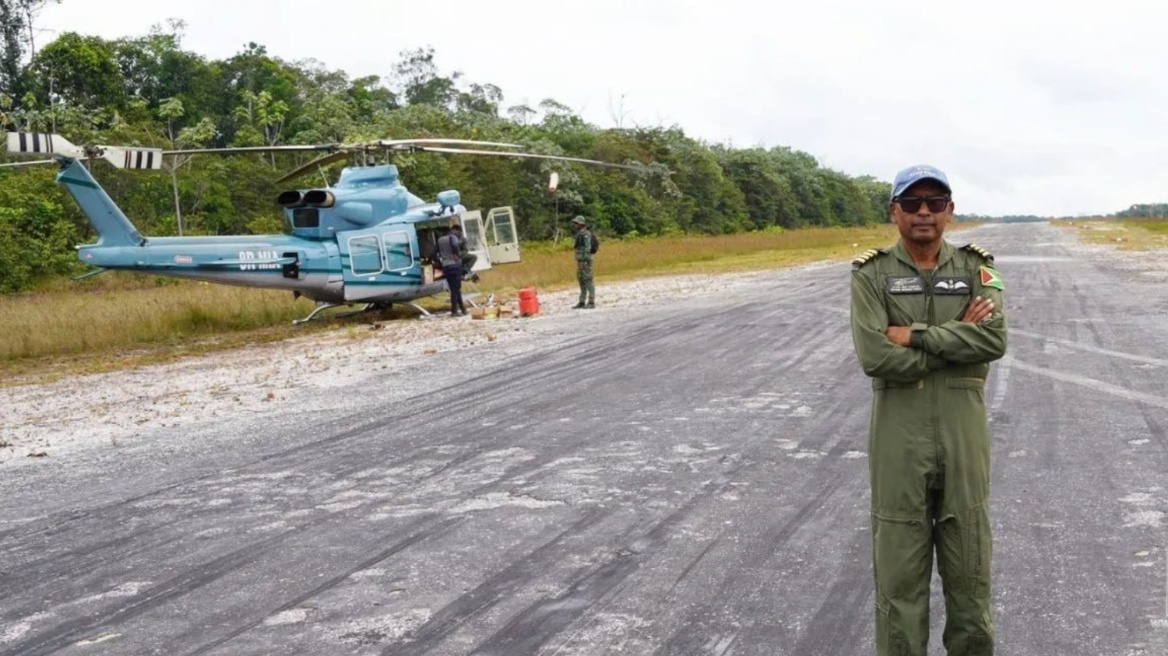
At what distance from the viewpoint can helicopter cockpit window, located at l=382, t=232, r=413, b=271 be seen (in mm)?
20297

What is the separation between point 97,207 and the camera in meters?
17.5

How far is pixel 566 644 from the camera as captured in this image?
174 inches

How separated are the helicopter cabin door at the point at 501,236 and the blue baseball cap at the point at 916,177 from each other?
62.1 ft

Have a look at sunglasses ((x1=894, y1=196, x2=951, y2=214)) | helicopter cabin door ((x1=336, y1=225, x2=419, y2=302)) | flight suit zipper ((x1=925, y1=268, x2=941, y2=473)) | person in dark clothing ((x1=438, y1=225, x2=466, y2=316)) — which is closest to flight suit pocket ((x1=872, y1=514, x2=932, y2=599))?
flight suit zipper ((x1=925, y1=268, x2=941, y2=473))

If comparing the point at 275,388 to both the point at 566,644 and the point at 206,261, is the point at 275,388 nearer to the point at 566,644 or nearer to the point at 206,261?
the point at 206,261

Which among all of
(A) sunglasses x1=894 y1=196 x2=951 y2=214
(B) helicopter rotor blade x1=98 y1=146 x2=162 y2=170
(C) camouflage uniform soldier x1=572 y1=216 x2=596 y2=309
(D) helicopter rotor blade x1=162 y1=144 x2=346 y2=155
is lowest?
(C) camouflage uniform soldier x1=572 y1=216 x2=596 y2=309

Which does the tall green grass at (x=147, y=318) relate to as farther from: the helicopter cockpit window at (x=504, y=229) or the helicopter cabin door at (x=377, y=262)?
the helicopter cockpit window at (x=504, y=229)

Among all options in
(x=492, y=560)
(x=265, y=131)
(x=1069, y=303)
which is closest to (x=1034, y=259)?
(x=1069, y=303)

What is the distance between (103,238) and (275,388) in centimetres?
735

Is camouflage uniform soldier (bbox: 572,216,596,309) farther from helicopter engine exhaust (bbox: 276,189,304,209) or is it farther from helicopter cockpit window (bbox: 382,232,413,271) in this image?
helicopter engine exhaust (bbox: 276,189,304,209)

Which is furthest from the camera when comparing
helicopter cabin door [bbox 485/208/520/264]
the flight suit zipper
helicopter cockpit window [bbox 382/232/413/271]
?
helicopter cabin door [bbox 485/208/520/264]

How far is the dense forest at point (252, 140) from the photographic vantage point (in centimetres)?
3600

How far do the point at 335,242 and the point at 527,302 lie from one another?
12.7ft

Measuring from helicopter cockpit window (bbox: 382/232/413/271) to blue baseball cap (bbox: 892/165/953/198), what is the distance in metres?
17.3
